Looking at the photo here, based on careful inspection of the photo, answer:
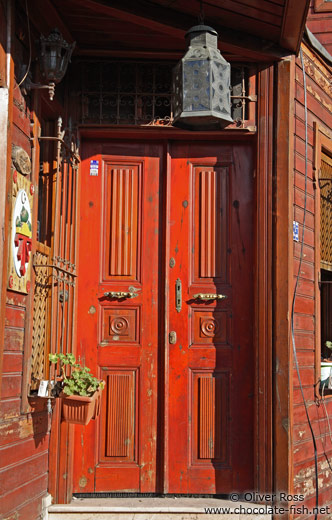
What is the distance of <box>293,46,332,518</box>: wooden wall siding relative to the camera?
5.14m

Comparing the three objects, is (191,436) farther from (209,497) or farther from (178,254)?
(178,254)

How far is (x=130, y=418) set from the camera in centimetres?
507

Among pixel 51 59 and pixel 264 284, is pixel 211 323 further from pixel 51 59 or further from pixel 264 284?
pixel 51 59

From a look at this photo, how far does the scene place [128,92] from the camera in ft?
16.9

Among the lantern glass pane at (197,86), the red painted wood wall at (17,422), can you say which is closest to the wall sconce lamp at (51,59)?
the red painted wood wall at (17,422)

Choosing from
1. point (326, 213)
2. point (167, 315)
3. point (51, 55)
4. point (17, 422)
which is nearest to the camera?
point (17, 422)

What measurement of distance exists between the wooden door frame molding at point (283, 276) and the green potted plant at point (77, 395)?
1291 mm

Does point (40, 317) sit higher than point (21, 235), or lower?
lower

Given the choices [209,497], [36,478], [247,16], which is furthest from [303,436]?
[247,16]

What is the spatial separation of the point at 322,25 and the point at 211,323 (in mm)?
2948

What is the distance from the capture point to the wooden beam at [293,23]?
456 centimetres

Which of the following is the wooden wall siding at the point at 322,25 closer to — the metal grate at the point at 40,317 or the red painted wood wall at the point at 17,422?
the red painted wood wall at the point at 17,422

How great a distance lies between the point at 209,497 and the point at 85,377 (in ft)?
4.34

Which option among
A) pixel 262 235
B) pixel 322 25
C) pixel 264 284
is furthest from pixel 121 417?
pixel 322 25
